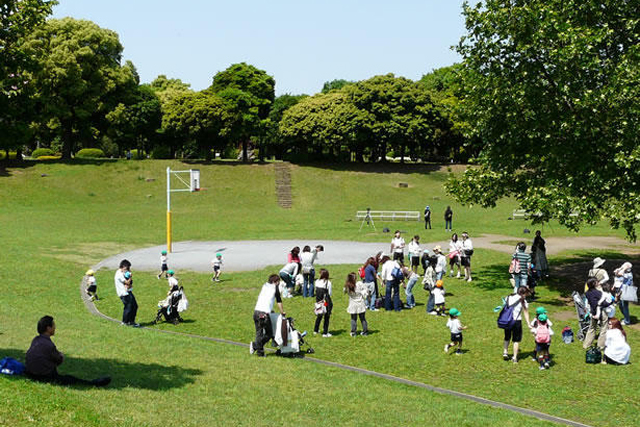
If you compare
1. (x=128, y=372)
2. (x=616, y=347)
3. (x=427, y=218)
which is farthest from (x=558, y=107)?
(x=427, y=218)

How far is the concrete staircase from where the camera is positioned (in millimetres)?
64188

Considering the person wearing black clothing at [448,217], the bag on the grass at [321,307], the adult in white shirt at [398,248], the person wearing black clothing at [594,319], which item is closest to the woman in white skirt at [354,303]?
the bag on the grass at [321,307]

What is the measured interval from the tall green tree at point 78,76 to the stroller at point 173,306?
174 feet

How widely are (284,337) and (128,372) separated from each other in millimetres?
4022

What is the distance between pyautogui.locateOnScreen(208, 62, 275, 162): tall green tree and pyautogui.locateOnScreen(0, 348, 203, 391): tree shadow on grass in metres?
63.8

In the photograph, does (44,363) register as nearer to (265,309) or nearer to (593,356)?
(265,309)

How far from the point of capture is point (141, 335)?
17.1 m

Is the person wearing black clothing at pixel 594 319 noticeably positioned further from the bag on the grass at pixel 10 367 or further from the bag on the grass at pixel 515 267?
the bag on the grass at pixel 10 367

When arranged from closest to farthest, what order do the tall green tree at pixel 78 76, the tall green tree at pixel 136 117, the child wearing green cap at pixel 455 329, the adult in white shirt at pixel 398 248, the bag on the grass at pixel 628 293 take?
the child wearing green cap at pixel 455 329
the bag on the grass at pixel 628 293
the adult in white shirt at pixel 398 248
the tall green tree at pixel 78 76
the tall green tree at pixel 136 117

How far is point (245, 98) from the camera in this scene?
79812mm

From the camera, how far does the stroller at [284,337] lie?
15.4 meters

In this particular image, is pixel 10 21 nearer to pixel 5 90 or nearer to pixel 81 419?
pixel 5 90

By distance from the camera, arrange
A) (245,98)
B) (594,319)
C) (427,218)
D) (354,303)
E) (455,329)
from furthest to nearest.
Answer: (245,98), (427,218), (354,303), (594,319), (455,329)

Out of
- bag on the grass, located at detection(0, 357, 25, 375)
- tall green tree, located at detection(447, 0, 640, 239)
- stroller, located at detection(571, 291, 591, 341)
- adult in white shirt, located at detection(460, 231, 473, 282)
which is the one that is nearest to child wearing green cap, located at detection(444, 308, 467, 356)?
stroller, located at detection(571, 291, 591, 341)
